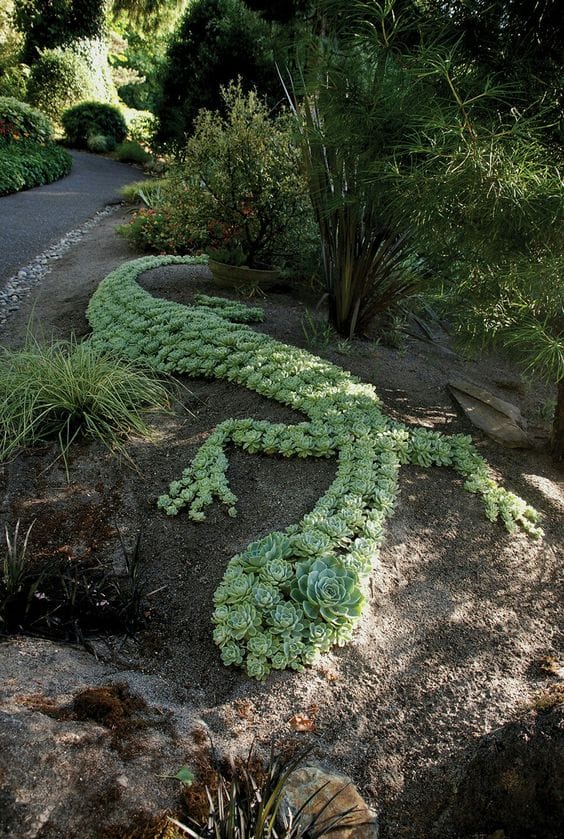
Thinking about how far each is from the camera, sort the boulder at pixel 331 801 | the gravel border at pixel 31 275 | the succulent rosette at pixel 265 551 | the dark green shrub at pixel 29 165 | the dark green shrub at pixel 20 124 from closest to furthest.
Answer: the boulder at pixel 331 801, the succulent rosette at pixel 265 551, the gravel border at pixel 31 275, the dark green shrub at pixel 29 165, the dark green shrub at pixel 20 124

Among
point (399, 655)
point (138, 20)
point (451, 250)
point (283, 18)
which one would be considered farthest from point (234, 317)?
point (138, 20)

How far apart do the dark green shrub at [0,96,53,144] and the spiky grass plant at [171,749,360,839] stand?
1356cm

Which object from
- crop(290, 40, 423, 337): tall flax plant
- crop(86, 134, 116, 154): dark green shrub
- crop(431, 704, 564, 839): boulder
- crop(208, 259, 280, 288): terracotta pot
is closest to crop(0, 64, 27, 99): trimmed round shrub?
crop(86, 134, 116, 154): dark green shrub

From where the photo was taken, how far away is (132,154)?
16.6 m

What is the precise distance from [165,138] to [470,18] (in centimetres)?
1377

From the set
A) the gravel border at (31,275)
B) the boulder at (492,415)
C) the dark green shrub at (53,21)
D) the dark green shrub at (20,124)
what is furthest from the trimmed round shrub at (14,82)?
the boulder at (492,415)

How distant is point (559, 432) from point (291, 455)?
1642mm

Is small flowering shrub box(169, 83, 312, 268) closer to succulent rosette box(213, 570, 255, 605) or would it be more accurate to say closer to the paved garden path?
the paved garden path

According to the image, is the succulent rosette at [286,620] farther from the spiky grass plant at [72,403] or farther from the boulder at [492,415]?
the boulder at [492,415]

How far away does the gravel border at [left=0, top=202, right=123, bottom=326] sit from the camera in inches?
229

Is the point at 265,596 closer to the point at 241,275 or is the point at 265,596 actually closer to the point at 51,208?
the point at 241,275

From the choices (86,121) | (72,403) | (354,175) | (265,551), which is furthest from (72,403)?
(86,121)

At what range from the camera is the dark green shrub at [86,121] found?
17.3 meters

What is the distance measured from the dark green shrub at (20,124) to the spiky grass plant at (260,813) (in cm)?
1356
